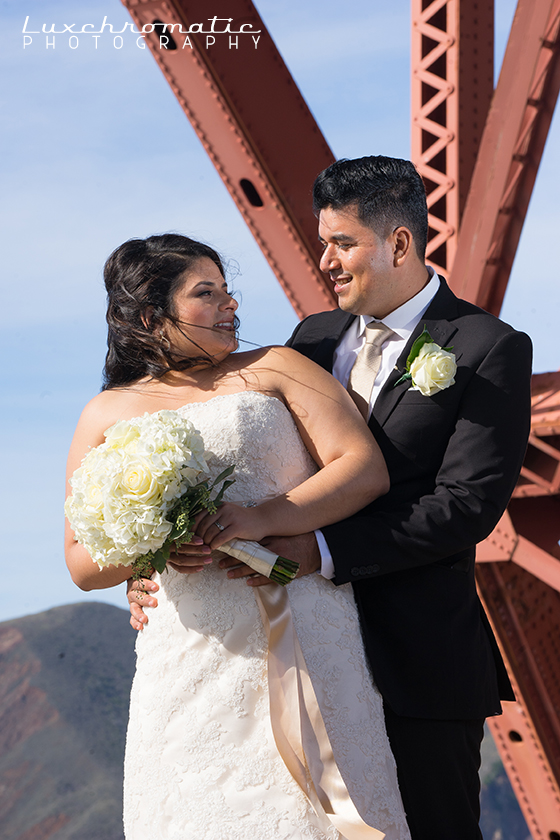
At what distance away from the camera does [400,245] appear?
2965 mm

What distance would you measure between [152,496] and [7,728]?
165 ft

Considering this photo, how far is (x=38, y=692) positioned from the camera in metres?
48.0

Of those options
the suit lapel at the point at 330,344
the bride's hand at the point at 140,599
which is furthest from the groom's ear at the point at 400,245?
the bride's hand at the point at 140,599

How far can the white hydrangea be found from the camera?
7.02ft

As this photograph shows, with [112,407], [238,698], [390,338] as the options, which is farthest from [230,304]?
[238,698]

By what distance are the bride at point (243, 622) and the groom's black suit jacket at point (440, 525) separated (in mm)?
97

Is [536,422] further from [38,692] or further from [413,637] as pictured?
[38,692]

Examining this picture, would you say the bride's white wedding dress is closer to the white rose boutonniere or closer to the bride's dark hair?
the bride's dark hair

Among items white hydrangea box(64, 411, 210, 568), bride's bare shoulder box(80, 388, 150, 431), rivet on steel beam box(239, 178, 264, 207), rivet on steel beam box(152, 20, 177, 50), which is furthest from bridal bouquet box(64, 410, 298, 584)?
rivet on steel beam box(152, 20, 177, 50)

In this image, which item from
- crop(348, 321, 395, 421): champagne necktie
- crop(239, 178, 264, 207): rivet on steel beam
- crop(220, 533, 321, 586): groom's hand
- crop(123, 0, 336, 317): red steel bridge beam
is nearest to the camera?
crop(220, 533, 321, 586): groom's hand

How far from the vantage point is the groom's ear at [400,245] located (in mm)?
2953

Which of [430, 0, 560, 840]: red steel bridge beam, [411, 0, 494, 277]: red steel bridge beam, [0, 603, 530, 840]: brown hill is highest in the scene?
[411, 0, 494, 277]: red steel bridge beam

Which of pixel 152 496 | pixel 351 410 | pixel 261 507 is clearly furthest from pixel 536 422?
pixel 152 496

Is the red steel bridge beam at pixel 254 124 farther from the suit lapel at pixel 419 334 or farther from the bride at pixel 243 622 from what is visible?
the bride at pixel 243 622
